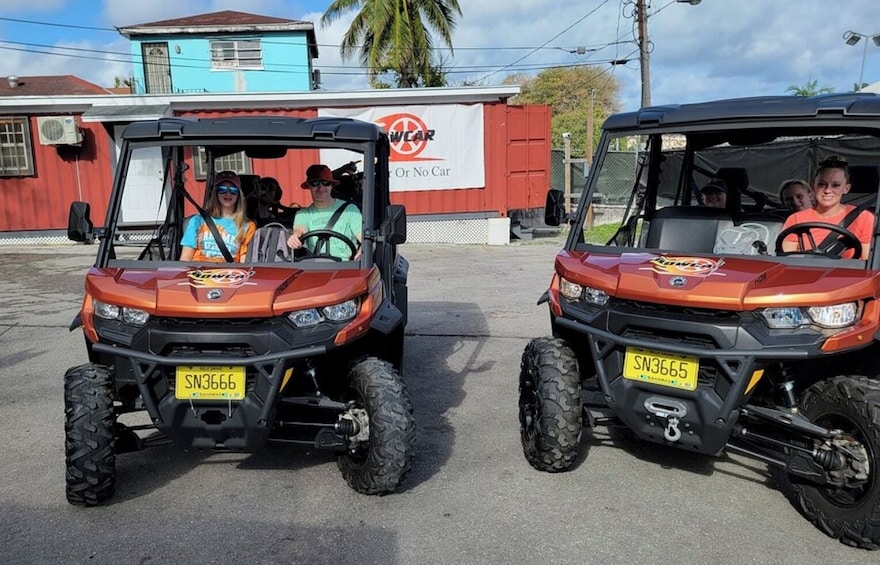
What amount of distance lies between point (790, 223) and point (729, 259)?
0.81 metres

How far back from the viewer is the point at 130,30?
29.2 metres

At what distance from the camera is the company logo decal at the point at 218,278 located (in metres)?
3.70

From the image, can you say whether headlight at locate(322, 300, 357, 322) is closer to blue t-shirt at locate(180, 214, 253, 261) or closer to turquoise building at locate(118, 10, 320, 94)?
blue t-shirt at locate(180, 214, 253, 261)

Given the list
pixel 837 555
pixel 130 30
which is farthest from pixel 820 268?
pixel 130 30

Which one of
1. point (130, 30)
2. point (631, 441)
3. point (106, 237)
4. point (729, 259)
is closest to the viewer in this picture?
point (729, 259)

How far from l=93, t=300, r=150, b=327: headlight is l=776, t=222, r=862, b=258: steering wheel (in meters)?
3.48

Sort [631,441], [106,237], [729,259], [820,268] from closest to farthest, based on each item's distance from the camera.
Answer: [820,268], [729,259], [106,237], [631,441]

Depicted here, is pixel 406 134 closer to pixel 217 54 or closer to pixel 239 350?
pixel 239 350

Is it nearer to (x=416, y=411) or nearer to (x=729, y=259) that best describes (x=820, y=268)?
(x=729, y=259)

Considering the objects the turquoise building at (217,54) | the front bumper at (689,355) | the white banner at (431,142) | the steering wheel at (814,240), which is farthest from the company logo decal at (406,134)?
the turquoise building at (217,54)

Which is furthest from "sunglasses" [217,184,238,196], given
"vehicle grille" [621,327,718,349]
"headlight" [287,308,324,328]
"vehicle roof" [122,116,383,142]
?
"vehicle grille" [621,327,718,349]

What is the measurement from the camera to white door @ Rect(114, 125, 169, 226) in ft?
16.0

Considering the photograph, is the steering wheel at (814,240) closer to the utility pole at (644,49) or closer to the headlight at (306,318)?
the headlight at (306,318)

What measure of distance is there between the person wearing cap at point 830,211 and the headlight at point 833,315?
83 centimetres
